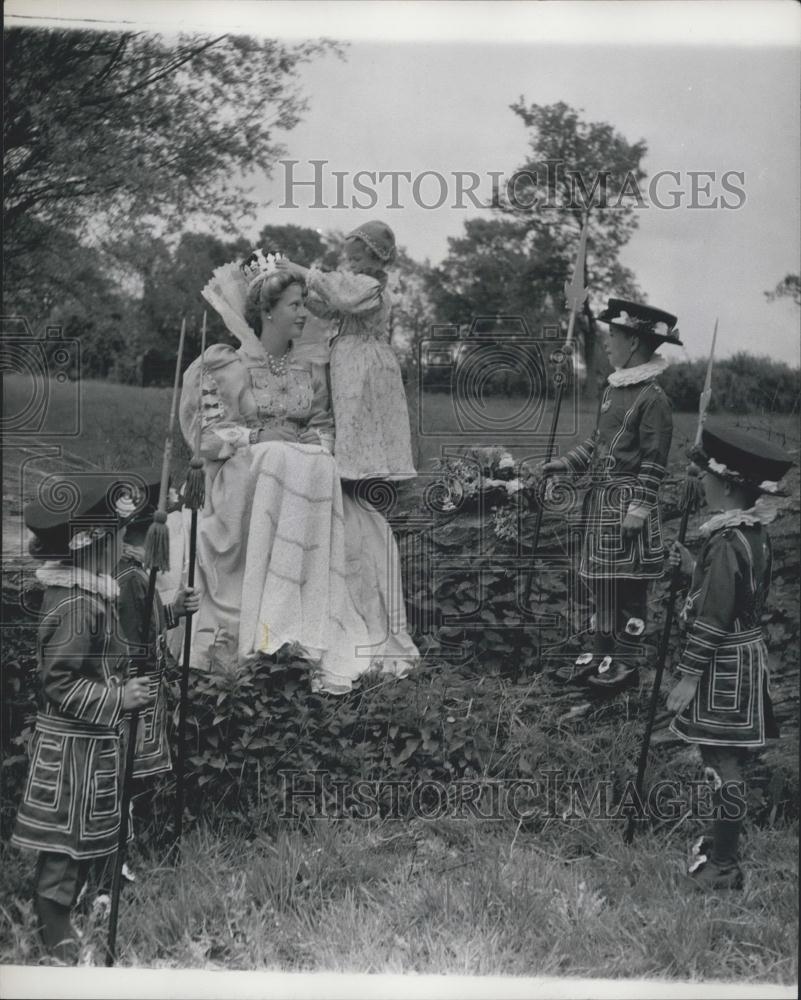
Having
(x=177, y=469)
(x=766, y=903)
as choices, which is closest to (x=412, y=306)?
(x=177, y=469)

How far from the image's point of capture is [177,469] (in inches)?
240

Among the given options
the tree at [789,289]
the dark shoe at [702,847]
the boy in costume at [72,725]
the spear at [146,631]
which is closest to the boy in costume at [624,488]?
the tree at [789,289]

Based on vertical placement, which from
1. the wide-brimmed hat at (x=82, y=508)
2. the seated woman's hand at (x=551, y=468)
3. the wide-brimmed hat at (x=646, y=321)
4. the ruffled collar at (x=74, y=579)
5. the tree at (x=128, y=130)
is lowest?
the ruffled collar at (x=74, y=579)

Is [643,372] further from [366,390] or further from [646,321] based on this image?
[366,390]

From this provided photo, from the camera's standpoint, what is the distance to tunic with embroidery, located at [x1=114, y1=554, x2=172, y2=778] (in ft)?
18.3

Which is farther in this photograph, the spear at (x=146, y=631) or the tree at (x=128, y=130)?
the tree at (x=128, y=130)

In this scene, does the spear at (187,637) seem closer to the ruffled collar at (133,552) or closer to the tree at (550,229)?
the ruffled collar at (133,552)

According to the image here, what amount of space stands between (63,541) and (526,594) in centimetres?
200

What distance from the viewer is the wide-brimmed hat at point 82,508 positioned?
17.9 feet

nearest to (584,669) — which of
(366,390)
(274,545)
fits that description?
(274,545)

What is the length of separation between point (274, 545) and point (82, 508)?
873mm

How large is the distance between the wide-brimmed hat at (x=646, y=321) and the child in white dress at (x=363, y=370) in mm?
1026

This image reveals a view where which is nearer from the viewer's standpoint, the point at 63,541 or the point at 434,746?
the point at 63,541

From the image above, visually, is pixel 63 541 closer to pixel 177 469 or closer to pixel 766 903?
pixel 177 469
